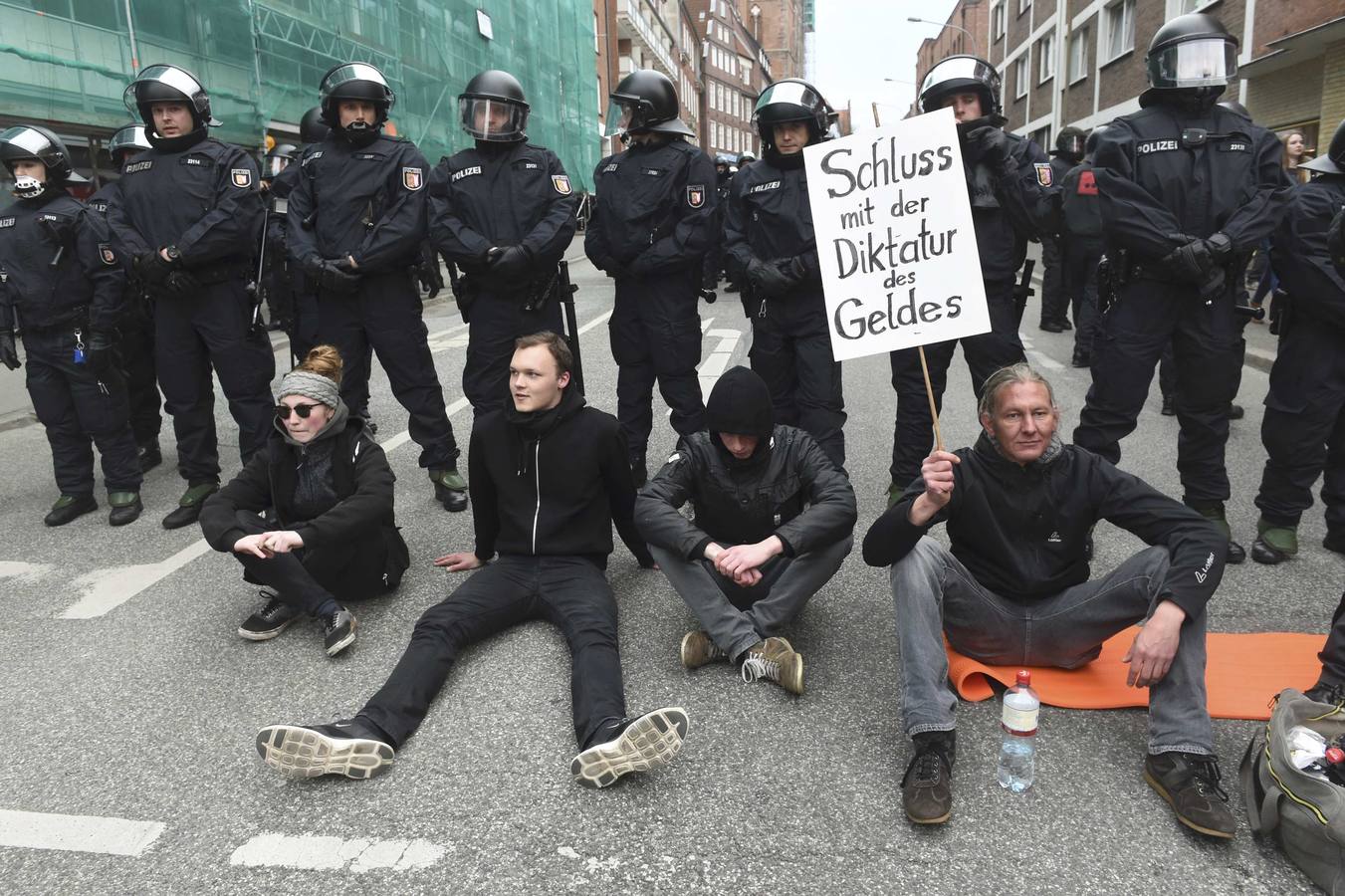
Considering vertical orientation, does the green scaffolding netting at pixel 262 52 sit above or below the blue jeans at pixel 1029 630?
above

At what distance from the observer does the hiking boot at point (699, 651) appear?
343 cm

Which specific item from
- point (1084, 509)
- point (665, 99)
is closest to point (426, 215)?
point (665, 99)

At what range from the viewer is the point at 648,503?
347cm

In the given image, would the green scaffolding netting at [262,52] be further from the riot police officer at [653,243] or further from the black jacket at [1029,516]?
the black jacket at [1029,516]

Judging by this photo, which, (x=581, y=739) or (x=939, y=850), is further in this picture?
(x=581, y=739)

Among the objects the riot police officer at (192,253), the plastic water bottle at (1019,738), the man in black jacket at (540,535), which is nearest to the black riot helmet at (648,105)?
the man in black jacket at (540,535)

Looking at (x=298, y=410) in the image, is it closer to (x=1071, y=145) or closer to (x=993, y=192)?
(x=993, y=192)

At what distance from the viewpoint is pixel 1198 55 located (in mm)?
4059

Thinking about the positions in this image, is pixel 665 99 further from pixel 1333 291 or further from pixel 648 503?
pixel 1333 291

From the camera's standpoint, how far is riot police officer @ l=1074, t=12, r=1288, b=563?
408 centimetres

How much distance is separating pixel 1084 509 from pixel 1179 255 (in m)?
1.68

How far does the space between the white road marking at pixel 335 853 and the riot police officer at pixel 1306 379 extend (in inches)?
149

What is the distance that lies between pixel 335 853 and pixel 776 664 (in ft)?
4.94

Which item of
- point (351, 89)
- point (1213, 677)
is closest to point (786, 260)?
point (351, 89)
